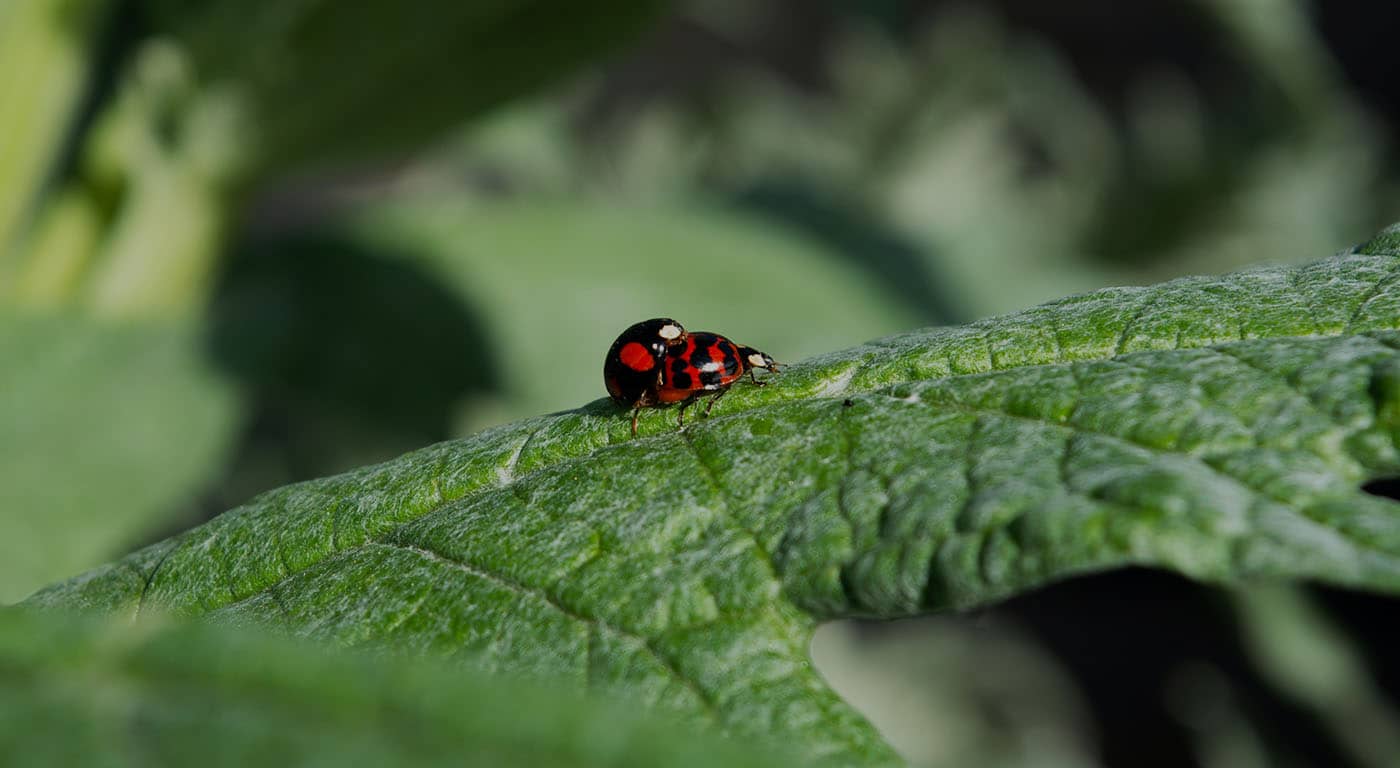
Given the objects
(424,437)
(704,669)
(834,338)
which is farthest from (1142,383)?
(424,437)

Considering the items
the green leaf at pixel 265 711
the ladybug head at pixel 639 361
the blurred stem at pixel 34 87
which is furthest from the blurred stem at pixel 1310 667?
the green leaf at pixel 265 711

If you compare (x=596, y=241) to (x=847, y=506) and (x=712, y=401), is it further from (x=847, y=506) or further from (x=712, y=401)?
(x=847, y=506)

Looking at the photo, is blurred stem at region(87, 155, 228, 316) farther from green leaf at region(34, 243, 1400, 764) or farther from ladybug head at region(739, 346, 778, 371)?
ladybug head at region(739, 346, 778, 371)

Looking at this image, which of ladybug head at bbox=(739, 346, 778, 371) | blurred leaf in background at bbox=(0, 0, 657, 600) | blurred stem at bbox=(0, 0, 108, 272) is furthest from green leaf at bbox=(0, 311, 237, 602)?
ladybug head at bbox=(739, 346, 778, 371)

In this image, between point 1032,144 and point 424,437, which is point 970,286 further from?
point 1032,144

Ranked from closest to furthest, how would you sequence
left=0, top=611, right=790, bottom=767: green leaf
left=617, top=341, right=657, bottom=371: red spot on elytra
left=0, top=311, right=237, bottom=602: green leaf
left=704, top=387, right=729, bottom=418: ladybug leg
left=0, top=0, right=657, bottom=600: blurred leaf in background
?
left=0, top=611, right=790, bottom=767: green leaf, left=704, top=387, right=729, bottom=418: ladybug leg, left=617, top=341, right=657, bottom=371: red spot on elytra, left=0, top=311, right=237, bottom=602: green leaf, left=0, top=0, right=657, bottom=600: blurred leaf in background

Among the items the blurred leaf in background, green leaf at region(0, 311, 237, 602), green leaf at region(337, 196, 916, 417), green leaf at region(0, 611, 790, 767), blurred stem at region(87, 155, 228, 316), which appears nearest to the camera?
green leaf at region(0, 611, 790, 767)

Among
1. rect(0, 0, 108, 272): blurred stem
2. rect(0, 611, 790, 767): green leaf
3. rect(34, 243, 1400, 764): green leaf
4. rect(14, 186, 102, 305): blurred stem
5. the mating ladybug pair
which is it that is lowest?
rect(0, 611, 790, 767): green leaf

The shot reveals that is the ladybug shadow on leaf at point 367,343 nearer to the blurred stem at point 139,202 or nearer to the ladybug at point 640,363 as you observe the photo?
the blurred stem at point 139,202
